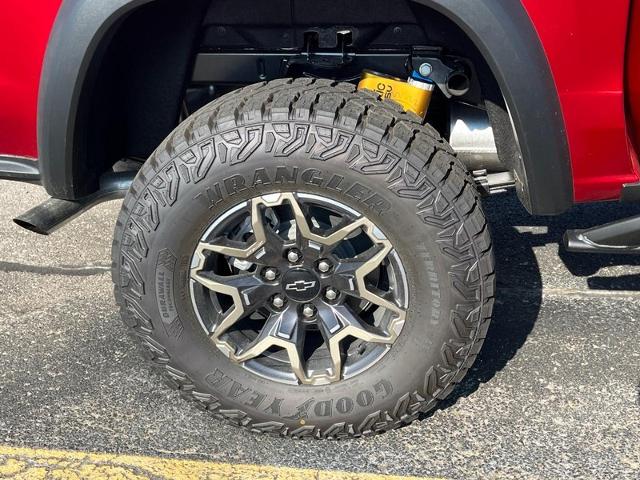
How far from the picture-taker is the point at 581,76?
2.22m

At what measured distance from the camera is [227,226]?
2457mm

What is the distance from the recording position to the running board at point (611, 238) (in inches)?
99.4

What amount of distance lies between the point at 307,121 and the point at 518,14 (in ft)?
2.14

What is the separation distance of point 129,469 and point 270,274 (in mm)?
752

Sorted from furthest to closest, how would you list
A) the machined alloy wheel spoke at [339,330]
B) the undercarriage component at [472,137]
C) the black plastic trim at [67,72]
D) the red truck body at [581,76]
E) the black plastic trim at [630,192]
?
the undercarriage component at [472,137] < the machined alloy wheel spoke at [339,330] < the black plastic trim at [630,192] < the black plastic trim at [67,72] < the red truck body at [581,76]

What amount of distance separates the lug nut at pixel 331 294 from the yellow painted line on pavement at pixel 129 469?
1.77 ft

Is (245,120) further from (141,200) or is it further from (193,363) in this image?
(193,363)

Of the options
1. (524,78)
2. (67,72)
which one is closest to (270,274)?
(67,72)

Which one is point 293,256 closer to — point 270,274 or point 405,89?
point 270,274

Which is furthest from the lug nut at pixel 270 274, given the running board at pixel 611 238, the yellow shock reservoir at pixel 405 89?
the running board at pixel 611 238

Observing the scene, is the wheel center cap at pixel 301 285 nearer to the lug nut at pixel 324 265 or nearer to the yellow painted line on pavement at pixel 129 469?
the lug nut at pixel 324 265

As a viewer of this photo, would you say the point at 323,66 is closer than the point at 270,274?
No

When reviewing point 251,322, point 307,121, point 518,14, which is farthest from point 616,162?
point 251,322

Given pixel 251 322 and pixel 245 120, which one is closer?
pixel 245 120
